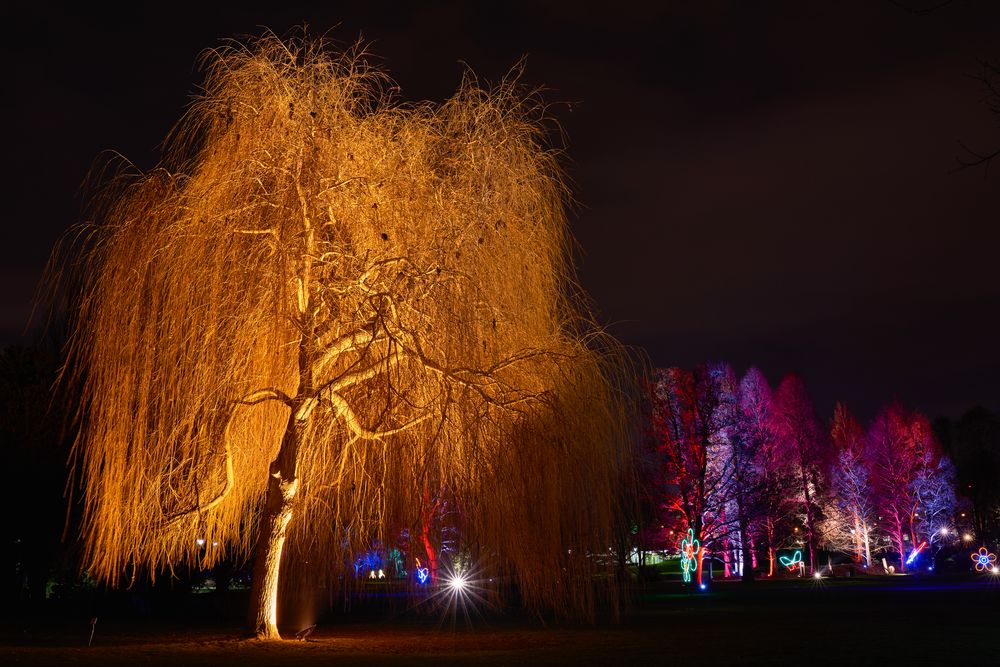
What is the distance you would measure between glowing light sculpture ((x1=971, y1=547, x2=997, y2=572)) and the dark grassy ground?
27.6 m

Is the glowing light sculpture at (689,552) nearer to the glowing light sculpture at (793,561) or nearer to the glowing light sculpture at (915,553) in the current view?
the glowing light sculpture at (793,561)

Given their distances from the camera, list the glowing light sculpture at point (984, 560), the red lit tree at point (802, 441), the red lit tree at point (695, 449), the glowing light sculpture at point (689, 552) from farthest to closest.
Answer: the red lit tree at point (802, 441), the glowing light sculpture at point (984, 560), the red lit tree at point (695, 449), the glowing light sculpture at point (689, 552)

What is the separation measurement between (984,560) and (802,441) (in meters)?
11.4

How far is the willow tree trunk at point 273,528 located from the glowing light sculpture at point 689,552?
25732 millimetres

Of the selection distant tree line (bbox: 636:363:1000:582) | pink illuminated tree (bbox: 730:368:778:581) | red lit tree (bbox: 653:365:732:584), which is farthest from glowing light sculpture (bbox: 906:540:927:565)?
red lit tree (bbox: 653:365:732:584)

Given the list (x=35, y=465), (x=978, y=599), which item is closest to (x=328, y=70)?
(x=35, y=465)

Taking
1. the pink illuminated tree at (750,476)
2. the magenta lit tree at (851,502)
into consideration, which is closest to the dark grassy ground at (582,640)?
the pink illuminated tree at (750,476)

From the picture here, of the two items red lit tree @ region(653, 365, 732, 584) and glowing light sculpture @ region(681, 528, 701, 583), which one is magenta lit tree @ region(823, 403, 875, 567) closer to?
red lit tree @ region(653, 365, 732, 584)

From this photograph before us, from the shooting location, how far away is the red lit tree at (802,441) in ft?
170

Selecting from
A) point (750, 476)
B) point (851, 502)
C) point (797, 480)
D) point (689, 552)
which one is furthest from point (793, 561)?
point (689, 552)

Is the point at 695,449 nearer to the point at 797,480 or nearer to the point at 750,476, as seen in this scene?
the point at 750,476

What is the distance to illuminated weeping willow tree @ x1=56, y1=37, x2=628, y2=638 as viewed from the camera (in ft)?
43.5

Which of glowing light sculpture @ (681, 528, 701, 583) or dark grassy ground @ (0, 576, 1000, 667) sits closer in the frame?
dark grassy ground @ (0, 576, 1000, 667)

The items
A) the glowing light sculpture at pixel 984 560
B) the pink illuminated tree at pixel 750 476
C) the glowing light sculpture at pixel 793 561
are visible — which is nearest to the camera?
the pink illuminated tree at pixel 750 476
